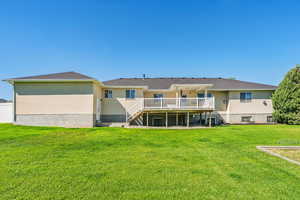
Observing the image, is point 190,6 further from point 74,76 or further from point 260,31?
point 74,76

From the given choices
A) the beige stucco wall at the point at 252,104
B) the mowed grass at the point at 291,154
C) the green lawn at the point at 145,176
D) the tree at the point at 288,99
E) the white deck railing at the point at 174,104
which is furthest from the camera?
the beige stucco wall at the point at 252,104

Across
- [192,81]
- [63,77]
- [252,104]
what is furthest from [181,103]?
[63,77]

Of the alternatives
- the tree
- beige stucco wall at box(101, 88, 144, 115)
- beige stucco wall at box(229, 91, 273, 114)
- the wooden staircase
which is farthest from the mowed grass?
the tree

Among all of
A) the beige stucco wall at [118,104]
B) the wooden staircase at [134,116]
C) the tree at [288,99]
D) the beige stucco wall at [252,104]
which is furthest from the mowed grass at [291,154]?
the tree at [288,99]

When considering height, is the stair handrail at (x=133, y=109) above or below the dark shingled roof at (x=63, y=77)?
below

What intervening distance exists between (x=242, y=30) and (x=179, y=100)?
1117 cm

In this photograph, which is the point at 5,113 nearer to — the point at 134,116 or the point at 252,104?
the point at 134,116

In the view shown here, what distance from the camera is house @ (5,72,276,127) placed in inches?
470

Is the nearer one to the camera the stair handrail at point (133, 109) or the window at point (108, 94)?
the stair handrail at point (133, 109)

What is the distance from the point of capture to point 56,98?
12047 mm

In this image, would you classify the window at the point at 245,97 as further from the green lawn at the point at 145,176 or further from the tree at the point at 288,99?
the green lawn at the point at 145,176

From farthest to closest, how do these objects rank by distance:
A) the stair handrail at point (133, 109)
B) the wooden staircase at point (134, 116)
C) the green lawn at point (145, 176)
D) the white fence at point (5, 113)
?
the stair handrail at point (133, 109) → the white fence at point (5, 113) → the wooden staircase at point (134, 116) → the green lawn at point (145, 176)

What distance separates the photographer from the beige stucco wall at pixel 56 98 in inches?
469

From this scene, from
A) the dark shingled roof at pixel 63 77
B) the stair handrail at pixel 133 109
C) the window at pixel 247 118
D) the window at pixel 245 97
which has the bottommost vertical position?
the window at pixel 247 118
